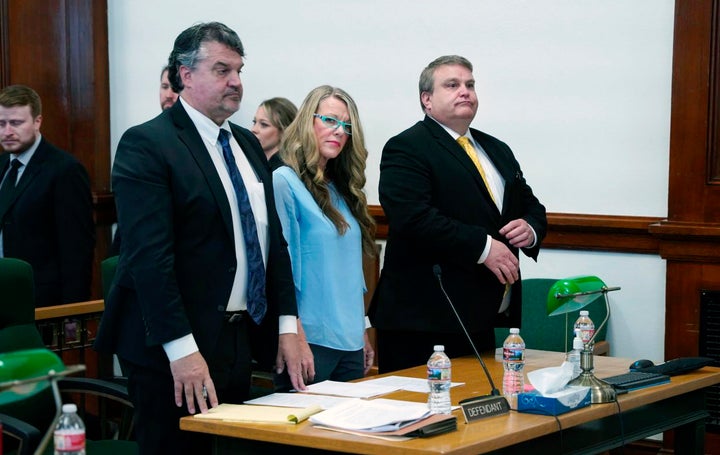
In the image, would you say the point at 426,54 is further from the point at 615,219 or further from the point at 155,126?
the point at 155,126

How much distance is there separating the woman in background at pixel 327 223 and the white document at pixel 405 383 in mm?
370

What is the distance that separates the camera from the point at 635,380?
3363mm

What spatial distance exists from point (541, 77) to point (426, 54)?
61 cm

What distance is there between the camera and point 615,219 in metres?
4.88

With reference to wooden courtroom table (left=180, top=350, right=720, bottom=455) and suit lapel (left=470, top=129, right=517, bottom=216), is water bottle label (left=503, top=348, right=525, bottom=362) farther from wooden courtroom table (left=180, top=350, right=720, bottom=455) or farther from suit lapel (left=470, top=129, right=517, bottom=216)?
suit lapel (left=470, top=129, right=517, bottom=216)

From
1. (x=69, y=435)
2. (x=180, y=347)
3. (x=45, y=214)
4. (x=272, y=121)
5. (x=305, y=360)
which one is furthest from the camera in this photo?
(x=45, y=214)

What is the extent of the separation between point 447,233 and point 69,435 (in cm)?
196

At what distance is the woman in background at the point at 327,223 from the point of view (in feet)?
12.2

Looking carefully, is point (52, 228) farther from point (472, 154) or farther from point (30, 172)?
point (472, 154)

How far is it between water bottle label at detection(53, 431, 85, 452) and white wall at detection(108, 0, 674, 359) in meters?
3.39

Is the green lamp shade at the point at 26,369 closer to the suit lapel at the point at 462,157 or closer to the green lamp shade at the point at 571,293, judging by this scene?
the green lamp shade at the point at 571,293

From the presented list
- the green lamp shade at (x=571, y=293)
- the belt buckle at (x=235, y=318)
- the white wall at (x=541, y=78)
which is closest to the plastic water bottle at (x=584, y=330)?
the green lamp shade at (x=571, y=293)

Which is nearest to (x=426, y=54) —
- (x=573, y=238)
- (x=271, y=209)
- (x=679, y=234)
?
(x=573, y=238)

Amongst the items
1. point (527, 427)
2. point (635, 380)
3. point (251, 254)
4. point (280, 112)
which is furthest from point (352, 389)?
point (280, 112)
